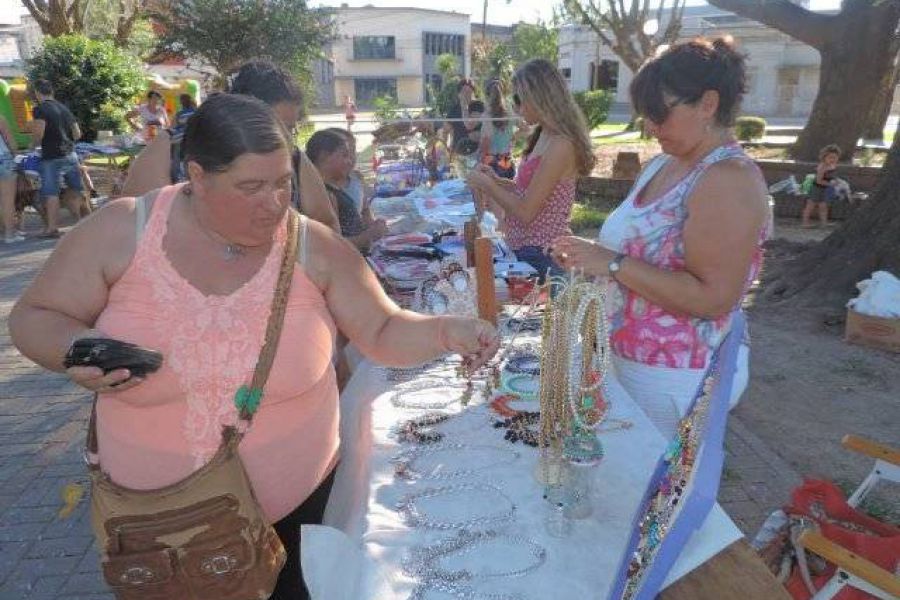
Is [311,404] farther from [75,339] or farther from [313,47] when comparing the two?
[313,47]

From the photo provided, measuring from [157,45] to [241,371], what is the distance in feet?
75.9

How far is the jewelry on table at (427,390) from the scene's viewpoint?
80.0 inches

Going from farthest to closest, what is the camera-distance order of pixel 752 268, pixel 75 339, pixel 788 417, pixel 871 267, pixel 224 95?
pixel 871 267, pixel 788 417, pixel 752 268, pixel 224 95, pixel 75 339

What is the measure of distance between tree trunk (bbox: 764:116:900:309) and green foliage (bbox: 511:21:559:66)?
29415mm

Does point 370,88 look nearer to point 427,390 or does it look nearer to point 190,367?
point 427,390

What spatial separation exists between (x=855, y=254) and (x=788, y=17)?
5.97 m

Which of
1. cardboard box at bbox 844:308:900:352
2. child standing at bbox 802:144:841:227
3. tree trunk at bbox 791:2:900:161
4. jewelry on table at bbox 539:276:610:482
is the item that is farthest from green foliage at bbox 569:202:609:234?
jewelry on table at bbox 539:276:610:482

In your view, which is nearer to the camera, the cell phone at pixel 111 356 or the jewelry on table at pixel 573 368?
the cell phone at pixel 111 356

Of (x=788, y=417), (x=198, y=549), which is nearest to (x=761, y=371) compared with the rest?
(x=788, y=417)

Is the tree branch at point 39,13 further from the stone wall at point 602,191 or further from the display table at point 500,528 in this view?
the display table at point 500,528

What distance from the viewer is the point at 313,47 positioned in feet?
66.9

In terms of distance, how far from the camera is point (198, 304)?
1.45 m

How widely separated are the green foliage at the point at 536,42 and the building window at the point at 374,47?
64.3 ft

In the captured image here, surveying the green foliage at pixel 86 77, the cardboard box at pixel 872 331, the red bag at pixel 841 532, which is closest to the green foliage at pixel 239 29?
the green foliage at pixel 86 77
